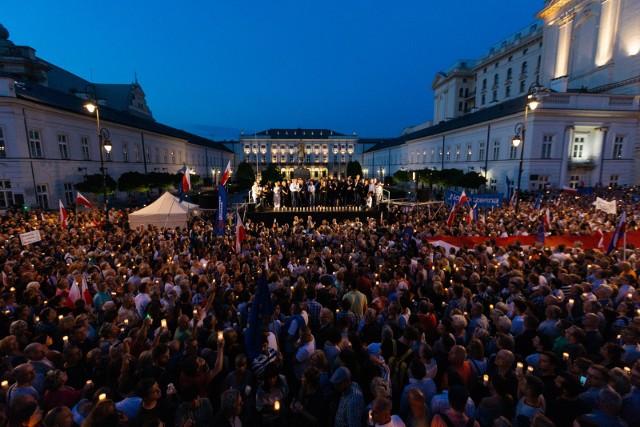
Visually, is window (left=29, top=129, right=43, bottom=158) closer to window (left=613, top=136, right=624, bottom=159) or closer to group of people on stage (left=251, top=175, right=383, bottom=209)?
group of people on stage (left=251, top=175, right=383, bottom=209)

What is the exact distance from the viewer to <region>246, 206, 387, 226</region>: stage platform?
22.7m

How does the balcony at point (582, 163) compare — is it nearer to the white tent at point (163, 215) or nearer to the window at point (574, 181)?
the window at point (574, 181)

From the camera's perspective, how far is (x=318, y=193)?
2506cm

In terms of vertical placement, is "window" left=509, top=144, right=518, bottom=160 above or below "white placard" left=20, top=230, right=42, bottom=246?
above

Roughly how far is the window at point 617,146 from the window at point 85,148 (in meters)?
49.7

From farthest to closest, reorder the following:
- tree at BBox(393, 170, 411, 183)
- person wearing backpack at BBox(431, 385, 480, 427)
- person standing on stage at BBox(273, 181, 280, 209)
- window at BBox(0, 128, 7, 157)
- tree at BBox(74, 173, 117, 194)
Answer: tree at BBox(393, 170, 411, 183) < tree at BBox(74, 173, 117, 194) < window at BBox(0, 128, 7, 157) < person standing on stage at BBox(273, 181, 280, 209) < person wearing backpack at BBox(431, 385, 480, 427)

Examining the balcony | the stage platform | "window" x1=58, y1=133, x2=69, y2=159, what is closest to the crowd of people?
the stage platform

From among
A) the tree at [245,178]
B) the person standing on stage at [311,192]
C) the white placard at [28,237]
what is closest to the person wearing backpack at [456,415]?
the white placard at [28,237]

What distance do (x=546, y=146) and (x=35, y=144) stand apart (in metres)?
43.3

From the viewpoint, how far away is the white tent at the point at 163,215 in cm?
1653

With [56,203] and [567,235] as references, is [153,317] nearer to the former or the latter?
[567,235]

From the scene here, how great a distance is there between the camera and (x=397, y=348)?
4.92 meters

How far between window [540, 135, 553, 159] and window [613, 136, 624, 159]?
20.7 ft

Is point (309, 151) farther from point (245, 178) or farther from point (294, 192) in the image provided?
point (294, 192)
